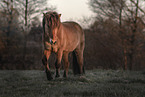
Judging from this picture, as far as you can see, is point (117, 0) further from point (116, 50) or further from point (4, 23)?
point (4, 23)

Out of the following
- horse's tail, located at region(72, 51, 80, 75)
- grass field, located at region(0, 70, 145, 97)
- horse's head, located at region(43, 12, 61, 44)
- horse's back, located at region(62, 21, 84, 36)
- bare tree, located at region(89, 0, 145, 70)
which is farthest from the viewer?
bare tree, located at region(89, 0, 145, 70)

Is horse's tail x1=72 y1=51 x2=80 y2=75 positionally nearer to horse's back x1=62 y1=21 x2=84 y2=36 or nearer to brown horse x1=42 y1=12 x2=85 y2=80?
brown horse x1=42 y1=12 x2=85 y2=80

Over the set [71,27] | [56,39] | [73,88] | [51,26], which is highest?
[71,27]

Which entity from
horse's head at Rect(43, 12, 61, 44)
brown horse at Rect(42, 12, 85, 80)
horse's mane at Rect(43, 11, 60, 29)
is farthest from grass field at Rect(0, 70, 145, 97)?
horse's mane at Rect(43, 11, 60, 29)

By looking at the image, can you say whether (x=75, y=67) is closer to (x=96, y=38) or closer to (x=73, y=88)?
(x=73, y=88)

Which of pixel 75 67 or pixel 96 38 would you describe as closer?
pixel 75 67

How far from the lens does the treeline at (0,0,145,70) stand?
15648mm

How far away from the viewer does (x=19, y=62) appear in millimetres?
18938

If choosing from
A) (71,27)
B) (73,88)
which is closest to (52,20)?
(73,88)

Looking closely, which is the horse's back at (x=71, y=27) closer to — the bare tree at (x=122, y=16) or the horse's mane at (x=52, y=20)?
the horse's mane at (x=52, y=20)

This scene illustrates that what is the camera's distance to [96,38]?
17781 mm

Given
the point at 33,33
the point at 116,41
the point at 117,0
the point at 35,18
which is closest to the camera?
the point at 117,0

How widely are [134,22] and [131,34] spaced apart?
107 cm

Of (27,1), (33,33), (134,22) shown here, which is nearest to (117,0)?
(134,22)
